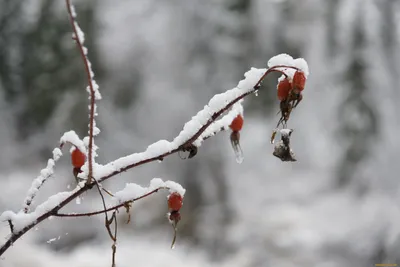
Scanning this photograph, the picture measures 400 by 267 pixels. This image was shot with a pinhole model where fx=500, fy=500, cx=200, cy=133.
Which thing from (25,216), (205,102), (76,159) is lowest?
(25,216)

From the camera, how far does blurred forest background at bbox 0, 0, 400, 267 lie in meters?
5.95

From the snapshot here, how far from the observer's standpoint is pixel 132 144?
23.3ft

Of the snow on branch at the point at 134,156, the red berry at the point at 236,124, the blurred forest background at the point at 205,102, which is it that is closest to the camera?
the snow on branch at the point at 134,156

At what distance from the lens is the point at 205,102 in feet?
22.3

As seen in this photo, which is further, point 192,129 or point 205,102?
point 205,102

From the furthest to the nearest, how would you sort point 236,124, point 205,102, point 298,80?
point 205,102, point 236,124, point 298,80

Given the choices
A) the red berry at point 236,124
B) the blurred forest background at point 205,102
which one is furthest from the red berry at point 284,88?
the blurred forest background at point 205,102

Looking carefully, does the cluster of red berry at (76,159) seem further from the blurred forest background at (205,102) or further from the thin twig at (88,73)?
the blurred forest background at (205,102)

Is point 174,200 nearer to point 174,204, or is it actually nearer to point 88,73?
point 174,204

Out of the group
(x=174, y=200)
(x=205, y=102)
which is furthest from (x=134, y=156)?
(x=205, y=102)

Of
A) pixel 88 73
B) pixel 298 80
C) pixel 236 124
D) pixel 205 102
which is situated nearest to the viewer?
pixel 88 73

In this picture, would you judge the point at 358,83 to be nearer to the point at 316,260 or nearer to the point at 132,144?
the point at 316,260

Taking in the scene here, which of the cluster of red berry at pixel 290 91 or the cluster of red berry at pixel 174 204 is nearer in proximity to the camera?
the cluster of red berry at pixel 290 91

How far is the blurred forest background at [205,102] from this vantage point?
595 cm
